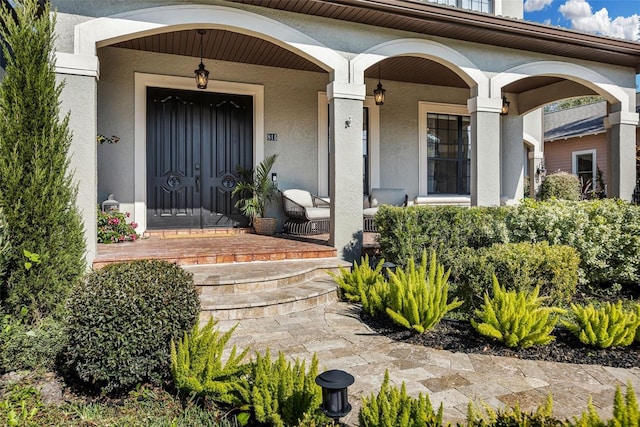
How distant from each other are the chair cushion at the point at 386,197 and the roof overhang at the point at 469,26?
117 inches

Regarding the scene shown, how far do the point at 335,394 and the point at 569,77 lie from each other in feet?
24.1

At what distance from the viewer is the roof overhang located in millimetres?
5340

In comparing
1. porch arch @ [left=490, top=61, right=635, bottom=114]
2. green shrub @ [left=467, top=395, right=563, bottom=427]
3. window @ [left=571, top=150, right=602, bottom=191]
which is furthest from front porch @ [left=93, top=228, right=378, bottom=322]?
window @ [left=571, top=150, right=602, bottom=191]

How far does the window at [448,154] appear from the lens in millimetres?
9141

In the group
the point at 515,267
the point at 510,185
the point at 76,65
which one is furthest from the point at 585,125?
the point at 76,65

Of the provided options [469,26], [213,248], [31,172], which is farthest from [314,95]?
[31,172]

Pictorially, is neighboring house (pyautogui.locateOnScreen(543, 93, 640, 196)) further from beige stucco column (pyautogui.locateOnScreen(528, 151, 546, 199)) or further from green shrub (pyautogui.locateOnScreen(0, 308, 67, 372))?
green shrub (pyautogui.locateOnScreen(0, 308, 67, 372))

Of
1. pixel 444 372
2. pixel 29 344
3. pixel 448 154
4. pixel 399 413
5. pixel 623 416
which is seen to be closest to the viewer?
pixel 623 416

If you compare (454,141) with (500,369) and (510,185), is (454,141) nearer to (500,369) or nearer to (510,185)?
(510,185)

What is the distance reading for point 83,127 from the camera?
461cm

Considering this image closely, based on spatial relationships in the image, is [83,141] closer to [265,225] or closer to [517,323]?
[265,225]

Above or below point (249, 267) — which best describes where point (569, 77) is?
above

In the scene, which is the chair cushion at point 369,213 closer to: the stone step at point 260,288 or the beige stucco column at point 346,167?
the beige stucco column at point 346,167

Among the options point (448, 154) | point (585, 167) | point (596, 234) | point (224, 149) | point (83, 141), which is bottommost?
point (596, 234)
